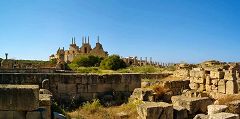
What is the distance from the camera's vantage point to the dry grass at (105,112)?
11.6 m

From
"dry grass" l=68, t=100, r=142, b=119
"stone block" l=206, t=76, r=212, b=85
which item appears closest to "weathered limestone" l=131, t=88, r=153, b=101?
"dry grass" l=68, t=100, r=142, b=119

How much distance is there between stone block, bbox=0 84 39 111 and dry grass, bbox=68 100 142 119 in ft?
14.0

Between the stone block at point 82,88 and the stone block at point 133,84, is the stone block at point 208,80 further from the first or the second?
the stone block at point 82,88

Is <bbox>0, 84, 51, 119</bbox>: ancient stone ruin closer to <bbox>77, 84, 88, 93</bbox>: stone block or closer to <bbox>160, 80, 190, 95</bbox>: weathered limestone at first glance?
<bbox>77, 84, 88, 93</bbox>: stone block

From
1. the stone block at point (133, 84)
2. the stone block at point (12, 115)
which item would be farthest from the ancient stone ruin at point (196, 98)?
the stone block at point (12, 115)

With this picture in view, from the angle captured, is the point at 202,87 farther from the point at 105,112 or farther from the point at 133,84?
the point at 105,112

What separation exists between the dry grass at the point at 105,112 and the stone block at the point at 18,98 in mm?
4274

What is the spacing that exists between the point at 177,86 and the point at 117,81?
3.98 meters

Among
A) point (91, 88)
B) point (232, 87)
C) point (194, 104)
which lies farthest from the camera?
point (232, 87)

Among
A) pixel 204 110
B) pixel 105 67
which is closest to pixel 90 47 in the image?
pixel 105 67

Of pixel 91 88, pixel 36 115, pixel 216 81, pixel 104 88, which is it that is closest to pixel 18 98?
pixel 36 115

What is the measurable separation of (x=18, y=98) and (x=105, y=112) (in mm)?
5923

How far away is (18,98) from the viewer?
6.75 metres

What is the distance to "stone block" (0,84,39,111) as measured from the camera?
6.73m
